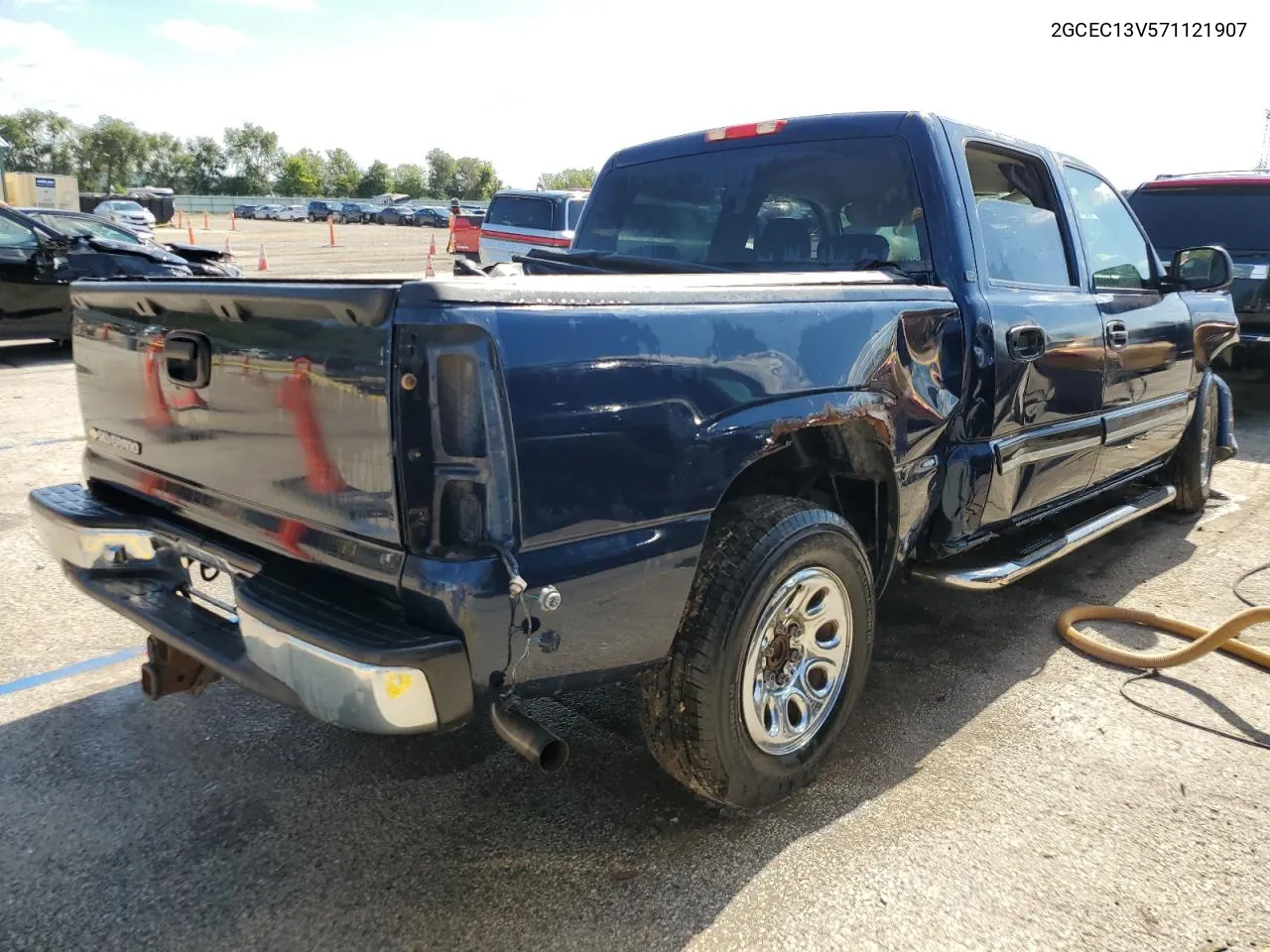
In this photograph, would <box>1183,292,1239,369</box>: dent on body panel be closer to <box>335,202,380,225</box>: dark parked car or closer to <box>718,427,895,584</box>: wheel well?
<box>718,427,895,584</box>: wheel well

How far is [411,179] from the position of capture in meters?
125

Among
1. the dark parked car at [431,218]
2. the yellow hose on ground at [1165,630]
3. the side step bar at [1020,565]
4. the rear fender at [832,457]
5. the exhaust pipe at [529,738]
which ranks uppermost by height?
the dark parked car at [431,218]

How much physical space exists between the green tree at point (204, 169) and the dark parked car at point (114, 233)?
114 metres

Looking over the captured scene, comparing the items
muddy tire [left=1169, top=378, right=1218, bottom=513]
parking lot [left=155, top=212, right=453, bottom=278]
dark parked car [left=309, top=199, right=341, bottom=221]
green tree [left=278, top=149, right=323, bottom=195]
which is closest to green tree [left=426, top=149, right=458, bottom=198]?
green tree [left=278, top=149, right=323, bottom=195]

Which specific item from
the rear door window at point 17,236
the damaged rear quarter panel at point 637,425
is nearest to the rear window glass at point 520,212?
the rear door window at point 17,236

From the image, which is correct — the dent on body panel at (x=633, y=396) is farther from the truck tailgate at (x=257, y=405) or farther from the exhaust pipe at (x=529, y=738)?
the exhaust pipe at (x=529, y=738)

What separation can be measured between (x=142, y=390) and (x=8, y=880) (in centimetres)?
127

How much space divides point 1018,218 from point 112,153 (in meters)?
122

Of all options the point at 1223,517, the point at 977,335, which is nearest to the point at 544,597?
the point at 977,335

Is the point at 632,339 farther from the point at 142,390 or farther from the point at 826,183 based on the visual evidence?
the point at 826,183

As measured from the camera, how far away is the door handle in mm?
3295

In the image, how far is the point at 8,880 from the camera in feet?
7.70

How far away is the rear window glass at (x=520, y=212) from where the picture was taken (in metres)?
15.0

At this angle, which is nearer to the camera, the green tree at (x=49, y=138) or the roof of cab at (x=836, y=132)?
the roof of cab at (x=836, y=132)
